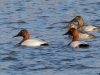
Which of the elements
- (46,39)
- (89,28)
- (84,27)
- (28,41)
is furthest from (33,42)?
(84,27)

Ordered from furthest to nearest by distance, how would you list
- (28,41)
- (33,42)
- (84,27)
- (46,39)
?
(84,27) < (46,39) < (28,41) < (33,42)

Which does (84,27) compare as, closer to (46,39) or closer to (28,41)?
(46,39)

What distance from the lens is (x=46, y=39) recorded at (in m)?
19.9

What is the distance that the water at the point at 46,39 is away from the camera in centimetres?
1537

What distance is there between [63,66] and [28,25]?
7.79m

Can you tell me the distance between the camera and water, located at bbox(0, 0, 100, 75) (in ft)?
50.4

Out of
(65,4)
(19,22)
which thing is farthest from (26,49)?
(65,4)

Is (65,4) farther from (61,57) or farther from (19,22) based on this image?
(61,57)

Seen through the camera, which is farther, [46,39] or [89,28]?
[89,28]

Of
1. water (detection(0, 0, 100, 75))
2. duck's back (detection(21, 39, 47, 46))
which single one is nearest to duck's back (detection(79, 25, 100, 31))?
water (detection(0, 0, 100, 75))

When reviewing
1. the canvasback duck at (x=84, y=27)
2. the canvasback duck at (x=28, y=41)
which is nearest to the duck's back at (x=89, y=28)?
the canvasback duck at (x=84, y=27)

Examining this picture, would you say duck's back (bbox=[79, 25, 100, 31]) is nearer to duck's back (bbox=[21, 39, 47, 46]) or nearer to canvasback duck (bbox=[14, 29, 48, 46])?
canvasback duck (bbox=[14, 29, 48, 46])

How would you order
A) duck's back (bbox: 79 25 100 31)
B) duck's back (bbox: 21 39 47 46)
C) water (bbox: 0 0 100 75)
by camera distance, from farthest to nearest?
duck's back (bbox: 79 25 100 31) < duck's back (bbox: 21 39 47 46) < water (bbox: 0 0 100 75)

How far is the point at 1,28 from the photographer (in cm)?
2242
